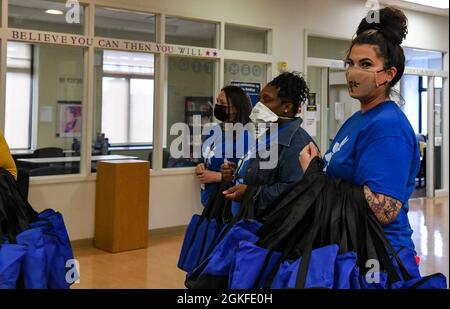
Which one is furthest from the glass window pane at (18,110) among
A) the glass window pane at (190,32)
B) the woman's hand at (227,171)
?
the woman's hand at (227,171)

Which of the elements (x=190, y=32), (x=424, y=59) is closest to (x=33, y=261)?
(x=190, y=32)

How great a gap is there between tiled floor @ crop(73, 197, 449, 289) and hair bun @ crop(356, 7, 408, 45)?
3184mm

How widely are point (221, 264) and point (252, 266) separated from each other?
0.16 m

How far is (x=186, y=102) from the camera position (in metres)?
7.18

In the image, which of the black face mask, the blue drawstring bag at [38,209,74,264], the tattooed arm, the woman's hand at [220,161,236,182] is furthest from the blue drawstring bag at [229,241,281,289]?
the black face mask

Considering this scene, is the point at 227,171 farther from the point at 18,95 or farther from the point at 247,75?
the point at 18,95

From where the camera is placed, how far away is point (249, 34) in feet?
25.5

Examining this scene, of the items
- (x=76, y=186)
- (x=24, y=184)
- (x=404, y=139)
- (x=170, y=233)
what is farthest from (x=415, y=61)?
(x=404, y=139)

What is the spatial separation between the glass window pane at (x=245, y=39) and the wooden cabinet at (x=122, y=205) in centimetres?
242

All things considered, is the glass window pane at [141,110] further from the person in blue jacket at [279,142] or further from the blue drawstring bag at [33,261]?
the blue drawstring bag at [33,261]

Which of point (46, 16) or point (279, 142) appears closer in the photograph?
point (279, 142)

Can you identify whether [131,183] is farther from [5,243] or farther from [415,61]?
[415,61]
